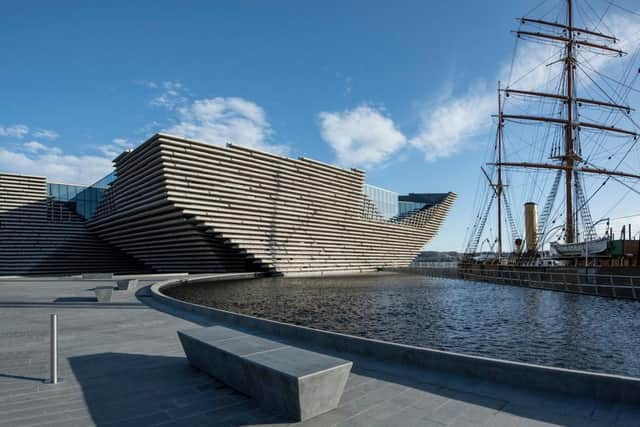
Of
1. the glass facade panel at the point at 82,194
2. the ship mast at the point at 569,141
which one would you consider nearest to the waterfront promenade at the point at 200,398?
the ship mast at the point at 569,141

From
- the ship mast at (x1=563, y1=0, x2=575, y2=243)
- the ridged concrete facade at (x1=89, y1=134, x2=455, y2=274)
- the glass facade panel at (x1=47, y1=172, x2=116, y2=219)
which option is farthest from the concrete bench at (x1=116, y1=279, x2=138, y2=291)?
the ship mast at (x1=563, y1=0, x2=575, y2=243)

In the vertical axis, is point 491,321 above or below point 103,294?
below

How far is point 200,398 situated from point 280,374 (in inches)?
52.2

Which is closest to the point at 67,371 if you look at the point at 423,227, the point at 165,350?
the point at 165,350

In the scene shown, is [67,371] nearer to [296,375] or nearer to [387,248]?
[296,375]

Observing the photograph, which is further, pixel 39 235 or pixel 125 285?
pixel 39 235

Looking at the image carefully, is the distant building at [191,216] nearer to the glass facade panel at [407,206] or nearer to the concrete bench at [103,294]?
the glass facade panel at [407,206]

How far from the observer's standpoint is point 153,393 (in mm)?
5195

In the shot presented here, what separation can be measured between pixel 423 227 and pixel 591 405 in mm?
62958

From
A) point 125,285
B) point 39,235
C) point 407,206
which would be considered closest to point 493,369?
point 125,285

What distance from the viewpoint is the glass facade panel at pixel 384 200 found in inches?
2448

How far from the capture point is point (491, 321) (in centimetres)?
1425

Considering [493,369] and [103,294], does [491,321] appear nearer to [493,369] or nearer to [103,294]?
[493,369]

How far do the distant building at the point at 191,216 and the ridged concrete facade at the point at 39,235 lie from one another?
0.34 ft
